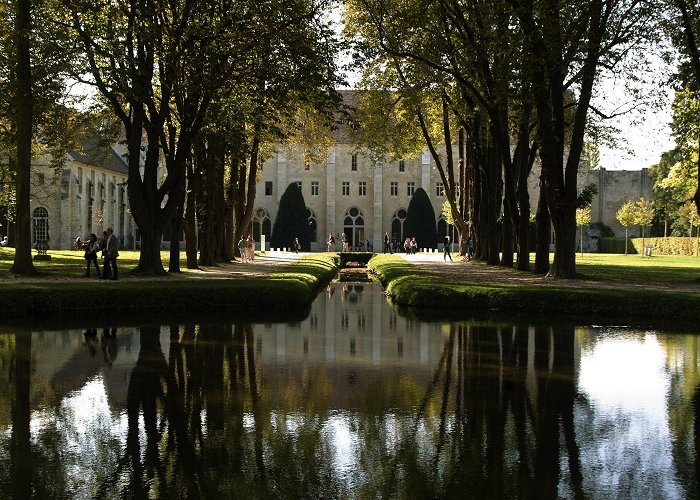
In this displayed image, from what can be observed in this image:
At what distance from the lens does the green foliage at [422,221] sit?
6450 cm

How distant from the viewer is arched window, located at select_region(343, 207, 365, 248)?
7012 centimetres

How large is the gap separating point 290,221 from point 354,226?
8.40 meters

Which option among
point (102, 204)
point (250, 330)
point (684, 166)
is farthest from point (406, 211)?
point (250, 330)

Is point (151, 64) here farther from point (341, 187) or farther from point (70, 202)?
point (341, 187)

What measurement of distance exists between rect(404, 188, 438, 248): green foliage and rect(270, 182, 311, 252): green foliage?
834 cm

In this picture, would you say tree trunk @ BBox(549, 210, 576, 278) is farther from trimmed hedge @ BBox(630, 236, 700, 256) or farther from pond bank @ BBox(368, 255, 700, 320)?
trimmed hedge @ BBox(630, 236, 700, 256)

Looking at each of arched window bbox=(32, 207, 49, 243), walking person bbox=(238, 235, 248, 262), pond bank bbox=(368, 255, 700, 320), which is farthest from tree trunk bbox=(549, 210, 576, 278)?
arched window bbox=(32, 207, 49, 243)

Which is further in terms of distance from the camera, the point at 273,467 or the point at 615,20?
the point at 615,20

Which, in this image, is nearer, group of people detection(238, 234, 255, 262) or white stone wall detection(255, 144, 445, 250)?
group of people detection(238, 234, 255, 262)

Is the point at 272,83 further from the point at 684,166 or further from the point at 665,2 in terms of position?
the point at 684,166

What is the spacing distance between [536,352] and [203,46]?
12.0 m

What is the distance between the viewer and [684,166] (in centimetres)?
2955

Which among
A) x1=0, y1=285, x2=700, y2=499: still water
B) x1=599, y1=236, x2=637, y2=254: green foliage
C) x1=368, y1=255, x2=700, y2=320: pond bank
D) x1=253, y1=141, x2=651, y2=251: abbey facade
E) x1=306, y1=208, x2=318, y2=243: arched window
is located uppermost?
x1=253, y1=141, x2=651, y2=251: abbey facade

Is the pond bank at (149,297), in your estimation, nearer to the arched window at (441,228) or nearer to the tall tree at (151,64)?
the tall tree at (151,64)
